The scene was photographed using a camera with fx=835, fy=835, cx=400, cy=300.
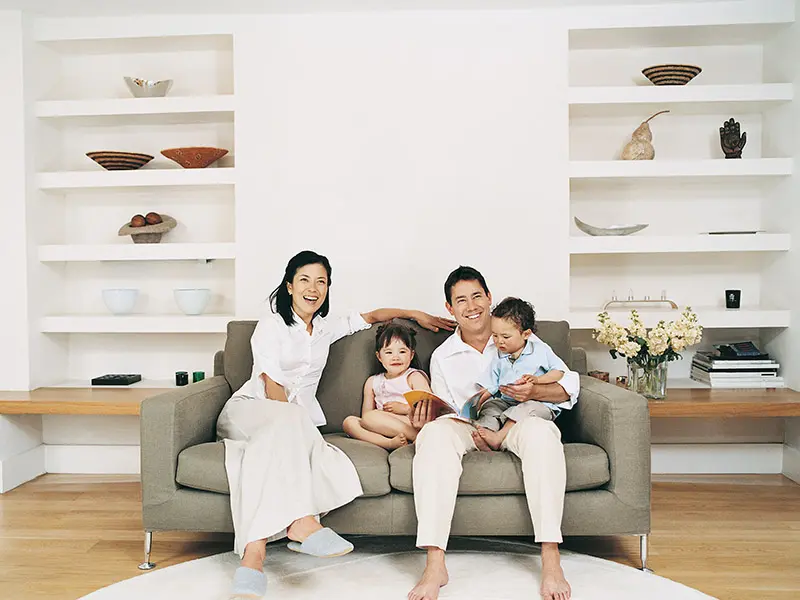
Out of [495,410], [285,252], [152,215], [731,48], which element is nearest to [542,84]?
[731,48]

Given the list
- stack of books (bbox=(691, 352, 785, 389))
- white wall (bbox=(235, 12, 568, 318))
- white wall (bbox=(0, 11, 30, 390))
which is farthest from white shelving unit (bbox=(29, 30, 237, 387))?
stack of books (bbox=(691, 352, 785, 389))

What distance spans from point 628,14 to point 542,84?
1.77ft

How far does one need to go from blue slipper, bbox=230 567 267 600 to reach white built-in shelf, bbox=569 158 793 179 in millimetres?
2533

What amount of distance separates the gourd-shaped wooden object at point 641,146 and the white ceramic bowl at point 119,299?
2681 mm

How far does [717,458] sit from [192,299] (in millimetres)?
2874

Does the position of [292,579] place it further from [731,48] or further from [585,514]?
[731,48]

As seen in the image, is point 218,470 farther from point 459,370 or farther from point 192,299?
point 192,299

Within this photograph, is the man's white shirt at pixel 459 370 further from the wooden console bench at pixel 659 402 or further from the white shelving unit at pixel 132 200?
the white shelving unit at pixel 132 200

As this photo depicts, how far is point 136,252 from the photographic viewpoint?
430cm

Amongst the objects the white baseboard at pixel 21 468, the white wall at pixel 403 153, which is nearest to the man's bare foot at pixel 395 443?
the white wall at pixel 403 153

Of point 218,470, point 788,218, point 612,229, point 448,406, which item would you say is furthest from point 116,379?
point 788,218

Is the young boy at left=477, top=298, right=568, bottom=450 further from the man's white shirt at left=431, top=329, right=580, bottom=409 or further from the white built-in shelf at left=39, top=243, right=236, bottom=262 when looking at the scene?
the white built-in shelf at left=39, top=243, right=236, bottom=262

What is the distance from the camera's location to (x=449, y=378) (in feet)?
11.0

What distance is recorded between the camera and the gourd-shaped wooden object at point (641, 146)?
167 inches
